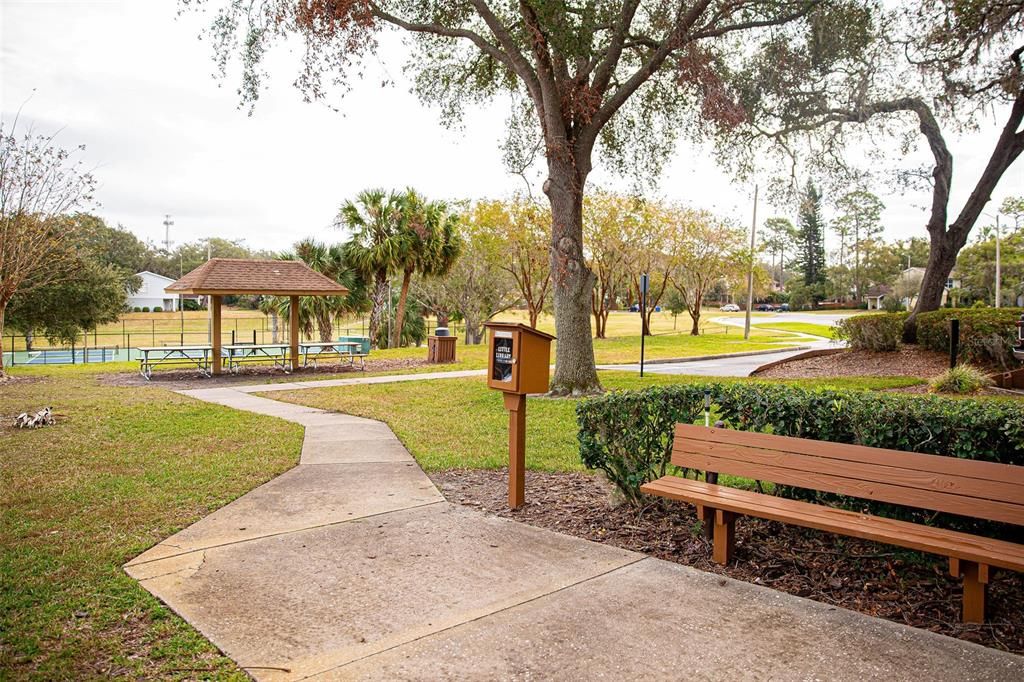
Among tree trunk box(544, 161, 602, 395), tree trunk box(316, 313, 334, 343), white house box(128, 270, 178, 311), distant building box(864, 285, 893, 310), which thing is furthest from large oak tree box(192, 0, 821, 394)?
distant building box(864, 285, 893, 310)

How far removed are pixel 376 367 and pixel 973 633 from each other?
17.0m

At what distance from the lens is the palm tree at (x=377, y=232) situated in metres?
26.6

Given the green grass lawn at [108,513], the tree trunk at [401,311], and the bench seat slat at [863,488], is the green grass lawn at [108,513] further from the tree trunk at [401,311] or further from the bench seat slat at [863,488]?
the tree trunk at [401,311]

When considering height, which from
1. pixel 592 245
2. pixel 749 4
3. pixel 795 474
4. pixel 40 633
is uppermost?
pixel 749 4

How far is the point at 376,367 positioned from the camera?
19.4 meters

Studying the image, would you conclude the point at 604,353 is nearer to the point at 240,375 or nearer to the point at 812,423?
the point at 240,375

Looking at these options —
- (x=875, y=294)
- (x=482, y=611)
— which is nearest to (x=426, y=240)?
(x=482, y=611)

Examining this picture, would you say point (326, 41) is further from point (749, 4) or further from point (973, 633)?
point (973, 633)

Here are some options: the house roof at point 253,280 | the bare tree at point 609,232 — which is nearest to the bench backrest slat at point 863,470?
the house roof at point 253,280

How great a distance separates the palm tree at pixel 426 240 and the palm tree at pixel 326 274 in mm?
2755

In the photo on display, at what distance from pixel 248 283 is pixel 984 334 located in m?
16.6

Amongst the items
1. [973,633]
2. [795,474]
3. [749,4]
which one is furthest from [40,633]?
[749,4]

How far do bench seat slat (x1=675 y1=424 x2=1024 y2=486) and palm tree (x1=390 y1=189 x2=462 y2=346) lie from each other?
73.5 ft

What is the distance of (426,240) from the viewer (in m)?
26.6
